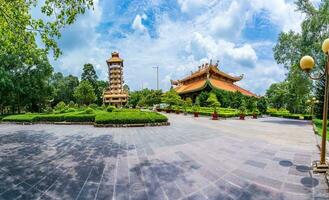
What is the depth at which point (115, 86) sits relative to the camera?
2156 inches

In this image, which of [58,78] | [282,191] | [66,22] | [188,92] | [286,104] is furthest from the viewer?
[58,78]

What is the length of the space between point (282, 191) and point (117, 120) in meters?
10.5

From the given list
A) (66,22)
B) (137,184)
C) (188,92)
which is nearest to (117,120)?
(66,22)

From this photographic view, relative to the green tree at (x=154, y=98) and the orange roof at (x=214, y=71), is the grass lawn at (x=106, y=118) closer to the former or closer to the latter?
the green tree at (x=154, y=98)

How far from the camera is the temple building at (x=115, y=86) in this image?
171 feet

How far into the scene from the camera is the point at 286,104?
45031mm

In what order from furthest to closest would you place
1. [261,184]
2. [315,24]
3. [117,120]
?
[315,24] < [117,120] < [261,184]

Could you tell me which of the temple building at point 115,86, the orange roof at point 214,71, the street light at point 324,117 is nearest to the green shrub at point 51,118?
the street light at point 324,117

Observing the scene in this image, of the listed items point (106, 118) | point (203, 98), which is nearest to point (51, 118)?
point (106, 118)

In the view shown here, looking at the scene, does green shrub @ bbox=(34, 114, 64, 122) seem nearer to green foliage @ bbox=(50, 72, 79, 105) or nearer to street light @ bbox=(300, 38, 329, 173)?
street light @ bbox=(300, 38, 329, 173)

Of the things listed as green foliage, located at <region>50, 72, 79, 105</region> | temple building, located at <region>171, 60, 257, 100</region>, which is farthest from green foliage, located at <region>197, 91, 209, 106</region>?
green foliage, located at <region>50, 72, 79, 105</region>

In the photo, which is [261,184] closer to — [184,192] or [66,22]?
[184,192]

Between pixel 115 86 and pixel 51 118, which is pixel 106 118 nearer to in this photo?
pixel 51 118

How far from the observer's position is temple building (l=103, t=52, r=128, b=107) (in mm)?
52062
